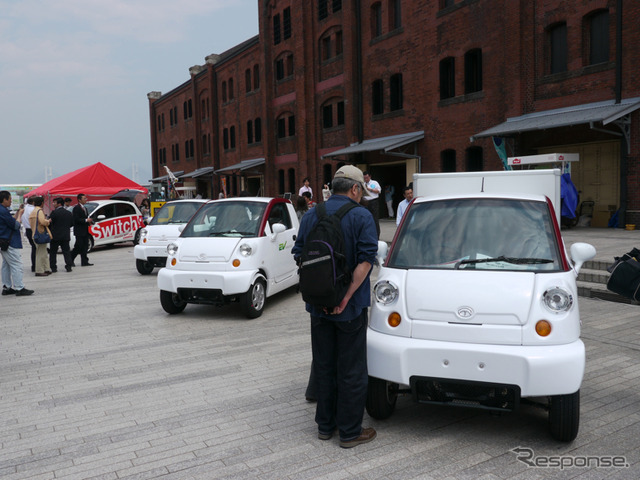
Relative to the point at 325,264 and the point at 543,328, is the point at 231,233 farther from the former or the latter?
the point at 543,328

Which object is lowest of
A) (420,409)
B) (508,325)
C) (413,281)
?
(420,409)

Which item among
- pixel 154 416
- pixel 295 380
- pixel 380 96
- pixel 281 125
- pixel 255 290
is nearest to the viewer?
pixel 154 416

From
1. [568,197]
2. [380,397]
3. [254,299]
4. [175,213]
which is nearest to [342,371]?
[380,397]

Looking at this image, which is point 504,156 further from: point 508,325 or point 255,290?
point 508,325

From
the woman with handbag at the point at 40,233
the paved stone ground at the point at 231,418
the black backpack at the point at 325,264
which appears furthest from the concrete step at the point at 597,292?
the woman with handbag at the point at 40,233

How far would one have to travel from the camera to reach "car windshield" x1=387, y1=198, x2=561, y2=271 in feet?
14.1

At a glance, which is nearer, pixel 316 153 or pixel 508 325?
pixel 508 325

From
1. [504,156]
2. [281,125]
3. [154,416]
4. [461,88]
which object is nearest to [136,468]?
[154,416]

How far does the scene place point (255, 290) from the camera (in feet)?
27.5

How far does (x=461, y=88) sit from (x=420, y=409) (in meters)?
20.7

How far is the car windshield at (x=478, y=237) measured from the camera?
429cm

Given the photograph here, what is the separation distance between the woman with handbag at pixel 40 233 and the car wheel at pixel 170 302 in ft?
19.0

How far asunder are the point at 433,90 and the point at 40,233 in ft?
56.5

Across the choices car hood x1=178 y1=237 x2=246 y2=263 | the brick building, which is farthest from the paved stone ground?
the brick building
